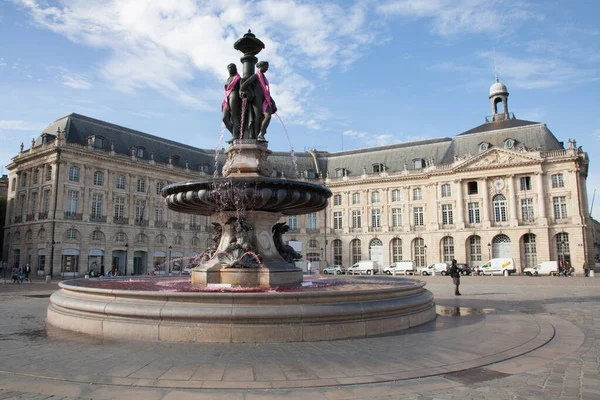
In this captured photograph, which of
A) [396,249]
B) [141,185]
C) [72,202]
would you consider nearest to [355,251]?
[396,249]

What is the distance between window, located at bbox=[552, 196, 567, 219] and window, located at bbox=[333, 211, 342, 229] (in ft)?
90.3

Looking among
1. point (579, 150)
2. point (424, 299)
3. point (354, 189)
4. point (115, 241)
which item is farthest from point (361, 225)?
point (424, 299)

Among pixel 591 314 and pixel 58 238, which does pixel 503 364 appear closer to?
pixel 591 314

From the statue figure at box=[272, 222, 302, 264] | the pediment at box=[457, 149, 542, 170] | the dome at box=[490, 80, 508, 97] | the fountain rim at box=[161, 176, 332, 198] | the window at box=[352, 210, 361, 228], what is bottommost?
the statue figure at box=[272, 222, 302, 264]

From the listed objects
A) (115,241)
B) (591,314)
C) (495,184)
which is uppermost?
(495,184)

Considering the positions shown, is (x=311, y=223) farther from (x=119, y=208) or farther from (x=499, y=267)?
(x=119, y=208)

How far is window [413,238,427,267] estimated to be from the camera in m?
58.9

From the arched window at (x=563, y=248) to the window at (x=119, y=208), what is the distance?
50.7m

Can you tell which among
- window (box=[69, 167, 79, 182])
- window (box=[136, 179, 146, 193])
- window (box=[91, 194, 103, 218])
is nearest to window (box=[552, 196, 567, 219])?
window (box=[136, 179, 146, 193])

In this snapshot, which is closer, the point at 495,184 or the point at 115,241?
the point at 115,241

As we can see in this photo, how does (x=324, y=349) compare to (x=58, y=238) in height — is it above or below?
below

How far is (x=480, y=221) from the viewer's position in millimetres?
55250

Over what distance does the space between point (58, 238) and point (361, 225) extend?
126 feet

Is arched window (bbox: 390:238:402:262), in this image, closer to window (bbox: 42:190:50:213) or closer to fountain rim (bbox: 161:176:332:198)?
window (bbox: 42:190:50:213)
